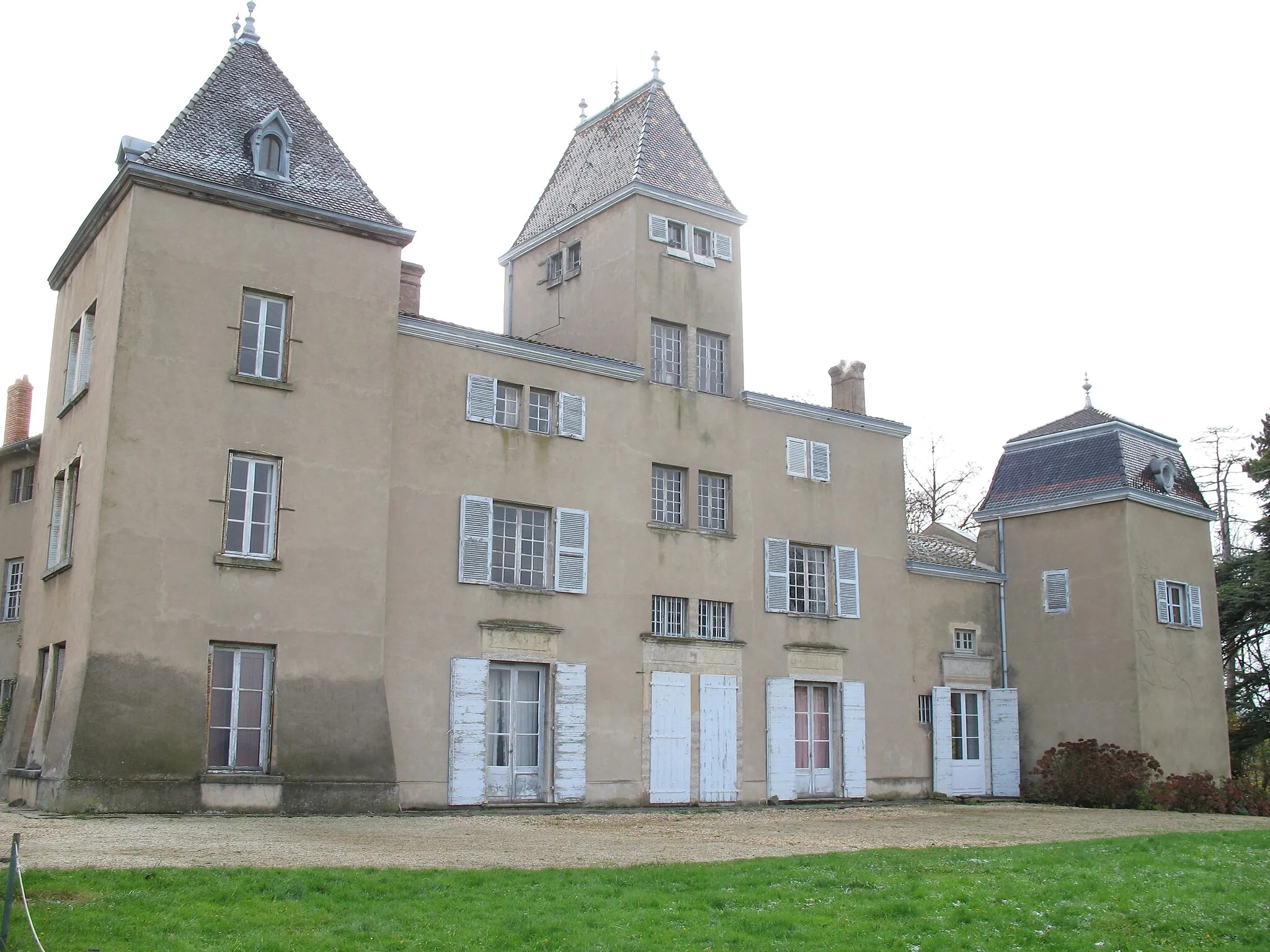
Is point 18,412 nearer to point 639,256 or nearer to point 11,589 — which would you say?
point 11,589

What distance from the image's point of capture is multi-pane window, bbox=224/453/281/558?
57.5 feet

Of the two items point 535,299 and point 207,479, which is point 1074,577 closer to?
point 535,299

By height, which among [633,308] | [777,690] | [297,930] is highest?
[633,308]

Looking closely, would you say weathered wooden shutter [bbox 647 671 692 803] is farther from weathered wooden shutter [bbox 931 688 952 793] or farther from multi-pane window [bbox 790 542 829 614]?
weathered wooden shutter [bbox 931 688 952 793]

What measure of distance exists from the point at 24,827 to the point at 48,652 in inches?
211

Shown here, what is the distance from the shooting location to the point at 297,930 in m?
8.95

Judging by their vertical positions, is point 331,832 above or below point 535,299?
below

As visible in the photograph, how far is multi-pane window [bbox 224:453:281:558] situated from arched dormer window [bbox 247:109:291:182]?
437 cm

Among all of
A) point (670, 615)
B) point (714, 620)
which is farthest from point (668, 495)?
point (714, 620)

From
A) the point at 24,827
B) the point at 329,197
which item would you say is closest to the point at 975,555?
the point at 329,197

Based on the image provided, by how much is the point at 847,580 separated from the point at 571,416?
22.3 feet

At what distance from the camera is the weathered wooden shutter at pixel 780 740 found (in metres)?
22.6

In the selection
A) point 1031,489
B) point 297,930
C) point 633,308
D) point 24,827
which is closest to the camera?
point 297,930

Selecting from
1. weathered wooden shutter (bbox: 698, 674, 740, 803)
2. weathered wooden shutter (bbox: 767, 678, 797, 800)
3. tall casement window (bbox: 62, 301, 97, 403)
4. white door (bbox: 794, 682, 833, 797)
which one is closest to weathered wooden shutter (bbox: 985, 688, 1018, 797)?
white door (bbox: 794, 682, 833, 797)
